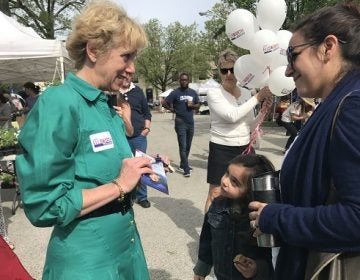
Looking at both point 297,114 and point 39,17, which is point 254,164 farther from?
point 39,17

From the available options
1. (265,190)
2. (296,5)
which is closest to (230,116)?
(265,190)

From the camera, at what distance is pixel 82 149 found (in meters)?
1.60

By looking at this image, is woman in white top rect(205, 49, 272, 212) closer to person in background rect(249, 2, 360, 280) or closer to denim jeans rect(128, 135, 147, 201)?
denim jeans rect(128, 135, 147, 201)

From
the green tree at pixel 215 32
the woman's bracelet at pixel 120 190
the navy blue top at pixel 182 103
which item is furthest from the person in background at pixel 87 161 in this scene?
the green tree at pixel 215 32

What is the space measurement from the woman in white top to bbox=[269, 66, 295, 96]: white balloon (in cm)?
10

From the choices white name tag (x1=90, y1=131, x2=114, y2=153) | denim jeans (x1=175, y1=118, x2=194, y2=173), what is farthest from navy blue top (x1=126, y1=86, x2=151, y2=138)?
white name tag (x1=90, y1=131, x2=114, y2=153)

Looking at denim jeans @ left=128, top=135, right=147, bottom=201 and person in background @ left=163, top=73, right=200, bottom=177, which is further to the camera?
person in background @ left=163, top=73, right=200, bottom=177

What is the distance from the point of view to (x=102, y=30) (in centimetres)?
165

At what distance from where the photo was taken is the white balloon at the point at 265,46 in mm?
4090

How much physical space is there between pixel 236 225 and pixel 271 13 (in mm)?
2765

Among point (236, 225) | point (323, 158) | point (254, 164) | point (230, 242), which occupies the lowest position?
point (230, 242)

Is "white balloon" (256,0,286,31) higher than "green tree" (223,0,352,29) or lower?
lower

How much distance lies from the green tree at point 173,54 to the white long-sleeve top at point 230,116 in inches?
1656

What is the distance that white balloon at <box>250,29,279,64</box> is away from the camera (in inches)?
161
